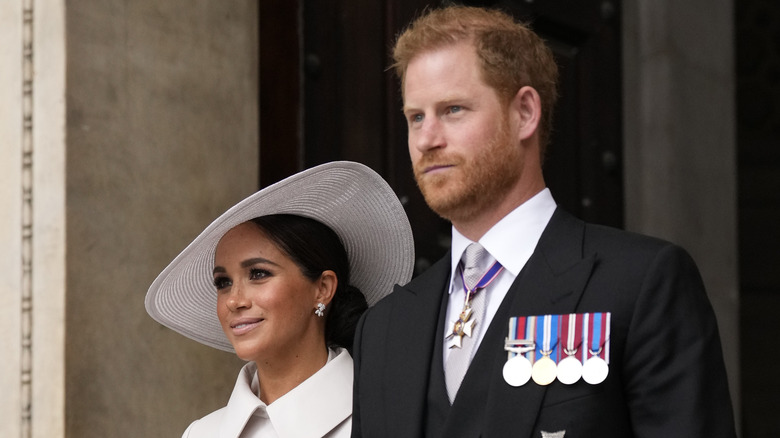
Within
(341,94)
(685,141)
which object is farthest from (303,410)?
(685,141)

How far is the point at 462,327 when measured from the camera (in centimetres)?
244

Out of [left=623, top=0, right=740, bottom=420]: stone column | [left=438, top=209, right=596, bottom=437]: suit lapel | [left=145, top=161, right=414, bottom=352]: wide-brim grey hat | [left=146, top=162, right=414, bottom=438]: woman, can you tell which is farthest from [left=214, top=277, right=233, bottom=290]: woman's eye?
[left=623, top=0, right=740, bottom=420]: stone column

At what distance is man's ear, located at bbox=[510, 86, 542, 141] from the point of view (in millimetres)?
2451

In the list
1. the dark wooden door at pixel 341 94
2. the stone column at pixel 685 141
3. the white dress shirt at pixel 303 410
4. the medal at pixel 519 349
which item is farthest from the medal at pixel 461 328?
the stone column at pixel 685 141

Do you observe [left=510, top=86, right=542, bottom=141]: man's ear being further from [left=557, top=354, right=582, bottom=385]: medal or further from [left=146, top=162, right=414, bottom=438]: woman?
[left=146, top=162, right=414, bottom=438]: woman

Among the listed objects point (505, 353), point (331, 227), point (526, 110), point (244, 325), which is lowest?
point (244, 325)

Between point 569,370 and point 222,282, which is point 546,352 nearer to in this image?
point 569,370

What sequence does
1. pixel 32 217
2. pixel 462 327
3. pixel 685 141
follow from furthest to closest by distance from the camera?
pixel 685 141 → pixel 32 217 → pixel 462 327

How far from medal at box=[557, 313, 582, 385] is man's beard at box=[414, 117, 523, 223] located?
0.29 meters

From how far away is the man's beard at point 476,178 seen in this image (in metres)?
2.39

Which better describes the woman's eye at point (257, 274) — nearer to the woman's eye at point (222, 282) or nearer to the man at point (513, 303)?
the woman's eye at point (222, 282)

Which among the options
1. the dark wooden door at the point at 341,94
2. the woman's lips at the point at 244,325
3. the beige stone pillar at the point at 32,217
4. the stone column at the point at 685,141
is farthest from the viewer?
the stone column at the point at 685,141

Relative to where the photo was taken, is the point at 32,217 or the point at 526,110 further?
the point at 32,217

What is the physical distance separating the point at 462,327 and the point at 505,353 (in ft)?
0.46
